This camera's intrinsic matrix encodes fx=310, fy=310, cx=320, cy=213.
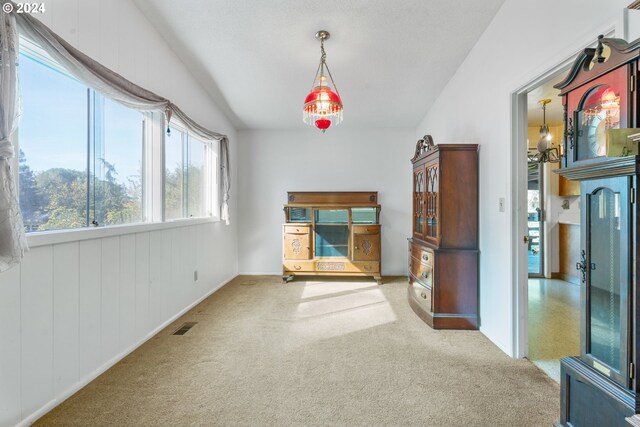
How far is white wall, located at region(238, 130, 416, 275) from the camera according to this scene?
17.3 feet

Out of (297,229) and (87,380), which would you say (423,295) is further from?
(87,380)

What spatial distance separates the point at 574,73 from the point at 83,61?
2.67 meters

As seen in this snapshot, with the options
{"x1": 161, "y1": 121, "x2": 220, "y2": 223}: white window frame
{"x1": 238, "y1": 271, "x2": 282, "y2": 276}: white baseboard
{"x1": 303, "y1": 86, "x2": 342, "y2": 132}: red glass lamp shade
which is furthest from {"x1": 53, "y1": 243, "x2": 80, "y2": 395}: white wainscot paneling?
{"x1": 238, "y1": 271, "x2": 282, "y2": 276}: white baseboard

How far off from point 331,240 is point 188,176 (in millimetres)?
2287

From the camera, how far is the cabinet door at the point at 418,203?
11.2 feet

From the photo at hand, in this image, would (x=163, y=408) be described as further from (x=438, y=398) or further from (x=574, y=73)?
(x=574, y=73)

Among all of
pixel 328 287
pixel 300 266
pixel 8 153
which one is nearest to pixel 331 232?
pixel 300 266

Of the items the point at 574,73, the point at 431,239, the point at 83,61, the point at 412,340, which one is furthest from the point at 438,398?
the point at 83,61

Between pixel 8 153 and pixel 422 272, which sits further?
pixel 422 272

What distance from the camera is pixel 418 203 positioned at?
3.58m

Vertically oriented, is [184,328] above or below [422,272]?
below

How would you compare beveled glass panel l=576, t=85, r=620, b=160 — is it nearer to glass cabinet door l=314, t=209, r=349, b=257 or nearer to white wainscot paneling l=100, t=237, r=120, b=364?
white wainscot paneling l=100, t=237, r=120, b=364

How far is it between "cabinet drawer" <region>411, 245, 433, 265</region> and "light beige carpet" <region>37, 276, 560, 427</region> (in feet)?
2.08

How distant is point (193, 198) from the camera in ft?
12.8
